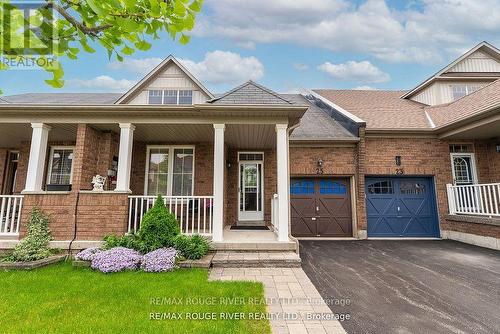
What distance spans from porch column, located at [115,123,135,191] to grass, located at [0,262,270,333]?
194 cm

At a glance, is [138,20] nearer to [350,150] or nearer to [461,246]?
[350,150]

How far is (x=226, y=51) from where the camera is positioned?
67.2 feet

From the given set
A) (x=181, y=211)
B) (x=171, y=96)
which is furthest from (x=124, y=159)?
(x=171, y=96)

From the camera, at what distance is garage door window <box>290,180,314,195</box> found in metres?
8.66

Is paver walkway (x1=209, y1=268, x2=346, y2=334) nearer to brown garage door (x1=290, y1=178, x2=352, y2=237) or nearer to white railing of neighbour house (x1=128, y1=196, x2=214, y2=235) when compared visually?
white railing of neighbour house (x1=128, y1=196, x2=214, y2=235)

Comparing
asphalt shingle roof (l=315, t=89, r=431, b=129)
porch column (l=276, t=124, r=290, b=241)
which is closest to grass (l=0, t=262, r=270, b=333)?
porch column (l=276, t=124, r=290, b=241)

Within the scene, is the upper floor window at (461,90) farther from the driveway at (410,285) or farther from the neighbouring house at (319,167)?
the driveway at (410,285)

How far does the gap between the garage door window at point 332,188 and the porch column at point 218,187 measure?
4.58m

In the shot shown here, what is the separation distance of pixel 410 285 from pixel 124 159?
21.2 ft

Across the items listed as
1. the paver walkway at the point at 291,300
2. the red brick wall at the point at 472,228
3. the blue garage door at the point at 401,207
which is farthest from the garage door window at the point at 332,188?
the paver walkway at the point at 291,300

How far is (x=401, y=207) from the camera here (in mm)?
8539

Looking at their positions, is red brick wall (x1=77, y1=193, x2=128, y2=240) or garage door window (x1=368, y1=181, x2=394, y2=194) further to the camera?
garage door window (x1=368, y1=181, x2=394, y2=194)

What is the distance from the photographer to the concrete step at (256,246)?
5328mm

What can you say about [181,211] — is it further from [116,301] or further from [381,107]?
[381,107]
